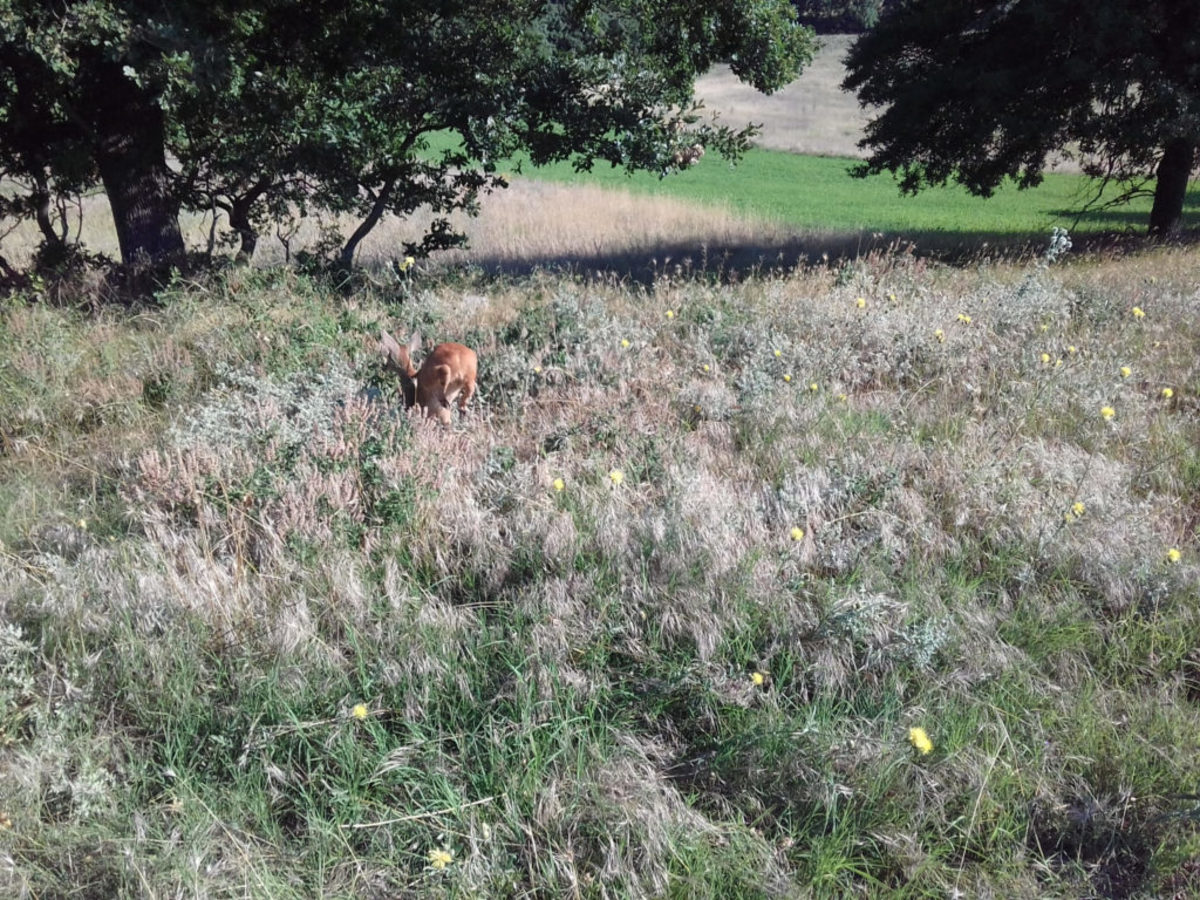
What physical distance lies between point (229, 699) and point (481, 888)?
1.10 m

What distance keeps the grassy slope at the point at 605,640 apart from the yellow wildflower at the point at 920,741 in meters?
0.04

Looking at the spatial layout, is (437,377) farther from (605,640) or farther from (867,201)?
(867,201)

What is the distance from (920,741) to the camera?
8.11ft

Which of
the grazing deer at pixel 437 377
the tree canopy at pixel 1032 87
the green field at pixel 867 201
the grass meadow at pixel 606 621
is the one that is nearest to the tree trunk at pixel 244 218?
the grass meadow at pixel 606 621

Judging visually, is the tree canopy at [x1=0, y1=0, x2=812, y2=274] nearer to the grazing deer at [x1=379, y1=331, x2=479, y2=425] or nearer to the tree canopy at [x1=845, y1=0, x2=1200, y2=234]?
the tree canopy at [x1=845, y1=0, x2=1200, y2=234]

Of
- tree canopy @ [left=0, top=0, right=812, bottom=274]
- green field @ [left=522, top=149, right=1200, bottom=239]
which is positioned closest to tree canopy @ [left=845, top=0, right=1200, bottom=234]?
green field @ [left=522, top=149, right=1200, bottom=239]

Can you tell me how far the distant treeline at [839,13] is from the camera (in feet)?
267

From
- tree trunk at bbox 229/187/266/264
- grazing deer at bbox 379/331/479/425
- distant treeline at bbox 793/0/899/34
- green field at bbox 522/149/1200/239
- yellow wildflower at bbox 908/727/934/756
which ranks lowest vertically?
yellow wildflower at bbox 908/727/934/756

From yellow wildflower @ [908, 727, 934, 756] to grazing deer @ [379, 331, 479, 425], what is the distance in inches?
109

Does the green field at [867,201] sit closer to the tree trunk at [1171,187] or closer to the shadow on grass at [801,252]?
the tree trunk at [1171,187]

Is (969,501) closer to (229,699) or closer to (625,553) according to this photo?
(625,553)

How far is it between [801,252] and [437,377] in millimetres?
10560

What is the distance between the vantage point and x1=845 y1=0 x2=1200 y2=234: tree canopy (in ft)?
36.4

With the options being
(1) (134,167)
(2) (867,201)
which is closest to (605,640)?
(1) (134,167)
